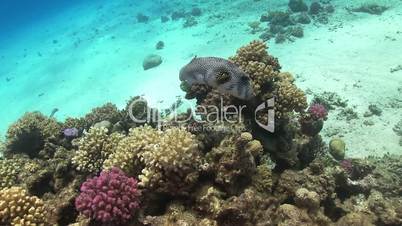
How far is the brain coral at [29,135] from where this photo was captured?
764 cm

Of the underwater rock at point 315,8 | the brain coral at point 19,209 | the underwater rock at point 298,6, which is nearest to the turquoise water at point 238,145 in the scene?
the brain coral at point 19,209

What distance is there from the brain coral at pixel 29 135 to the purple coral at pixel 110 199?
3966 mm

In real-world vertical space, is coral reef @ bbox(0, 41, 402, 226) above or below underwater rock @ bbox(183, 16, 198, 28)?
above

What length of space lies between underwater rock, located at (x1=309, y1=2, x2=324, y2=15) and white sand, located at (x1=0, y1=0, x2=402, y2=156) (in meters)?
1.10

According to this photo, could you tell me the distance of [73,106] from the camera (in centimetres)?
1864

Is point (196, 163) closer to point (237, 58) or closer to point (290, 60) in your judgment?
point (237, 58)

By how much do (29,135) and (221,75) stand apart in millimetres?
5192

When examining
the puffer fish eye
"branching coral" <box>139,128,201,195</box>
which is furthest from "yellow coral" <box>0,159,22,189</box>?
the puffer fish eye

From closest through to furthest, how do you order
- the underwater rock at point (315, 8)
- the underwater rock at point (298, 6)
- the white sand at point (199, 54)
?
the white sand at point (199, 54)
the underwater rock at point (315, 8)
the underwater rock at point (298, 6)

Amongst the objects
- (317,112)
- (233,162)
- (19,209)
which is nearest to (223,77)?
(233,162)

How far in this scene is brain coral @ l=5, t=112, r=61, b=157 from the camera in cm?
764

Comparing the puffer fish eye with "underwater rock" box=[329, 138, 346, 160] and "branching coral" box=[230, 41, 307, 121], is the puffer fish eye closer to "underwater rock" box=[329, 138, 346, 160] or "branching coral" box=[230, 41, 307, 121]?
"branching coral" box=[230, 41, 307, 121]

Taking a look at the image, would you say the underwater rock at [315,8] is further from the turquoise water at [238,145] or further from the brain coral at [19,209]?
the brain coral at [19,209]

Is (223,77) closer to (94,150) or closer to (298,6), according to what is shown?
(94,150)
